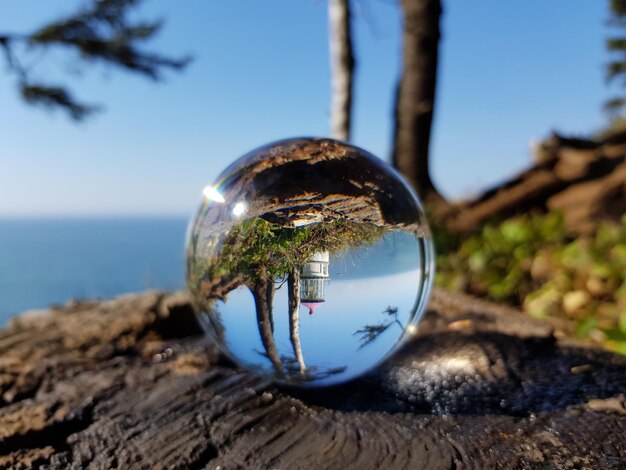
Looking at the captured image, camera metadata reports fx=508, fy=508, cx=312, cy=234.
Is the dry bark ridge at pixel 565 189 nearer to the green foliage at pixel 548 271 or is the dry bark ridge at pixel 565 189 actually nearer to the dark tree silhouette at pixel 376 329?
the green foliage at pixel 548 271

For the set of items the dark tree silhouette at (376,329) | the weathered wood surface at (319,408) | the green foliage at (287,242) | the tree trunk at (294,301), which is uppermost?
the green foliage at (287,242)

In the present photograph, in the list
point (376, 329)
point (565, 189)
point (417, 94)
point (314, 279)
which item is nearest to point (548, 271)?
point (565, 189)

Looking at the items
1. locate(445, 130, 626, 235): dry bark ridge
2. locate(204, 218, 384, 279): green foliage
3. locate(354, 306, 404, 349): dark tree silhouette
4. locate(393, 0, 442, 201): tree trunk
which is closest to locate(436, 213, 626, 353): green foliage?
locate(445, 130, 626, 235): dry bark ridge

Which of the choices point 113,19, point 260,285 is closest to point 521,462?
point 260,285

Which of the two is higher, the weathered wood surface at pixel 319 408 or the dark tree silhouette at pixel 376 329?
the dark tree silhouette at pixel 376 329

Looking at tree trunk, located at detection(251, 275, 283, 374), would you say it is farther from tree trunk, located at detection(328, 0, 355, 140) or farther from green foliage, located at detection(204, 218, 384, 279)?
tree trunk, located at detection(328, 0, 355, 140)

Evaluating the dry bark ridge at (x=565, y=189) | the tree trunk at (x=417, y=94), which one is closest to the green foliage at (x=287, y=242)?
the dry bark ridge at (x=565, y=189)
